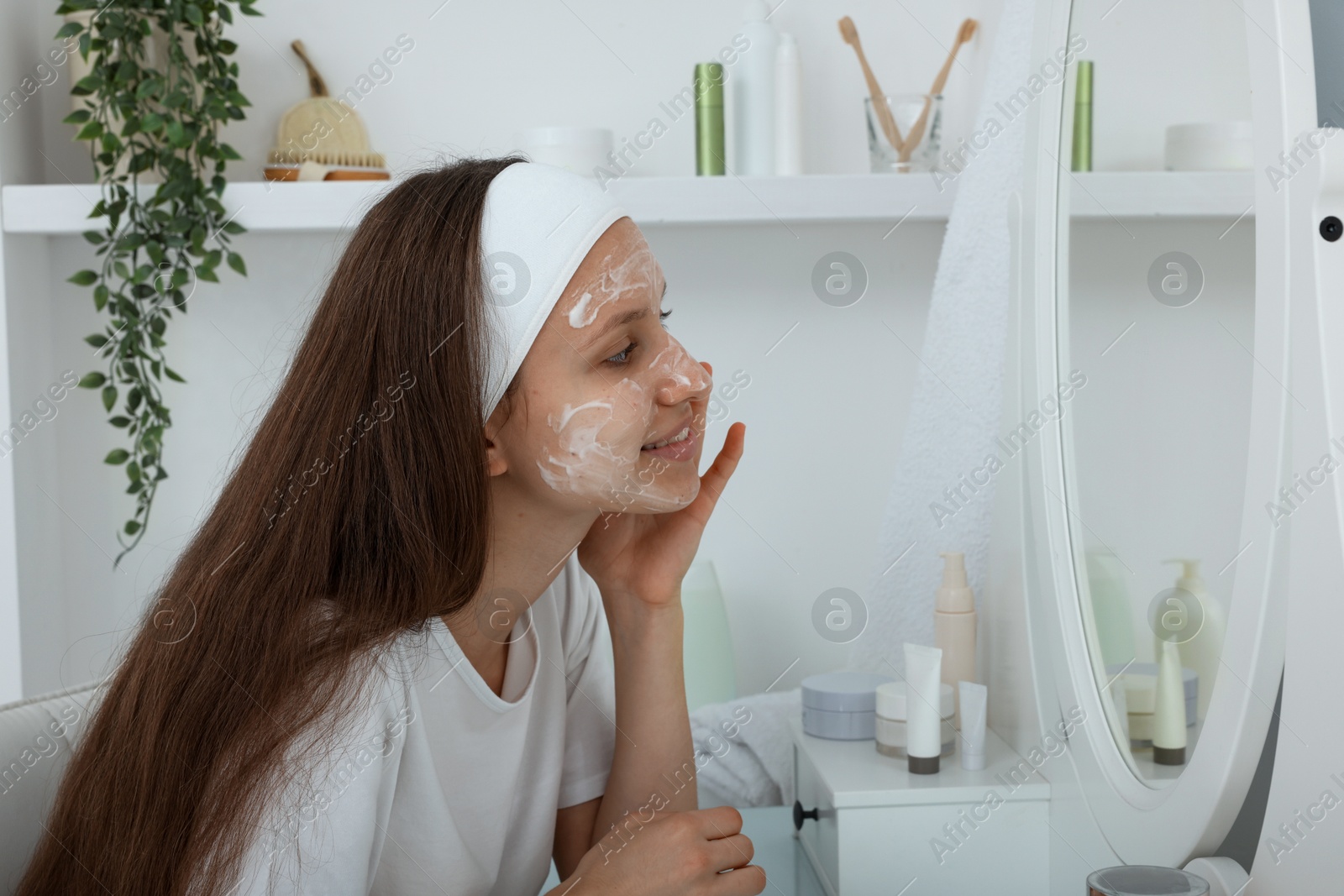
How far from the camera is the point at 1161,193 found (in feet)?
2.10

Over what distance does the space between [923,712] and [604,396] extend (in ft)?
1.31

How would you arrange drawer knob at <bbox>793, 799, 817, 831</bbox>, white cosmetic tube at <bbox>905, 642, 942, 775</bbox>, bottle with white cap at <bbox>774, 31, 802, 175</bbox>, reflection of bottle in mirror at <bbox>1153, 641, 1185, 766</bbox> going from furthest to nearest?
1. bottle with white cap at <bbox>774, 31, 802, 175</bbox>
2. drawer knob at <bbox>793, 799, 817, 831</bbox>
3. white cosmetic tube at <bbox>905, 642, 942, 775</bbox>
4. reflection of bottle in mirror at <bbox>1153, 641, 1185, 766</bbox>

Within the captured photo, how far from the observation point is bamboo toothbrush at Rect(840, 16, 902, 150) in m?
1.30

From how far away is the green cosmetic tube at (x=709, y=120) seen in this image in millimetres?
1291

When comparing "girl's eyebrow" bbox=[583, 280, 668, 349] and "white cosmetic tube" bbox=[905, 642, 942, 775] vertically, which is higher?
"girl's eyebrow" bbox=[583, 280, 668, 349]

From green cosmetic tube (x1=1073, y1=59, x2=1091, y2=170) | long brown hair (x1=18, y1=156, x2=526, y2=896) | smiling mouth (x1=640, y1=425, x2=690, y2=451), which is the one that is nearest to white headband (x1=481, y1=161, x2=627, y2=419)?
long brown hair (x1=18, y1=156, x2=526, y2=896)

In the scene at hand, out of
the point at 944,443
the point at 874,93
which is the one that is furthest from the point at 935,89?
the point at 944,443

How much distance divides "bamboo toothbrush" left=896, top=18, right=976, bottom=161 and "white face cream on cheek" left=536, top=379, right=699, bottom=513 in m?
0.72

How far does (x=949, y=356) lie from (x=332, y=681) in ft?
2.39

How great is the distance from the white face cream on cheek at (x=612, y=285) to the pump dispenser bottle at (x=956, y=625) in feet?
1.40

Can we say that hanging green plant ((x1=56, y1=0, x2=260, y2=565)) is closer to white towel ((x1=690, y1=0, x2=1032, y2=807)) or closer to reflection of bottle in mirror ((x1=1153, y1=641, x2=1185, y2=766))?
white towel ((x1=690, y1=0, x2=1032, y2=807))

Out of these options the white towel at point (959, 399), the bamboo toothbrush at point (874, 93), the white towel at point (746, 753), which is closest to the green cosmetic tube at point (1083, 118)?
the white towel at point (959, 399)

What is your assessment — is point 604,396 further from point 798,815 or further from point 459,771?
point 798,815

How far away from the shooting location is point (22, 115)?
4.29ft
